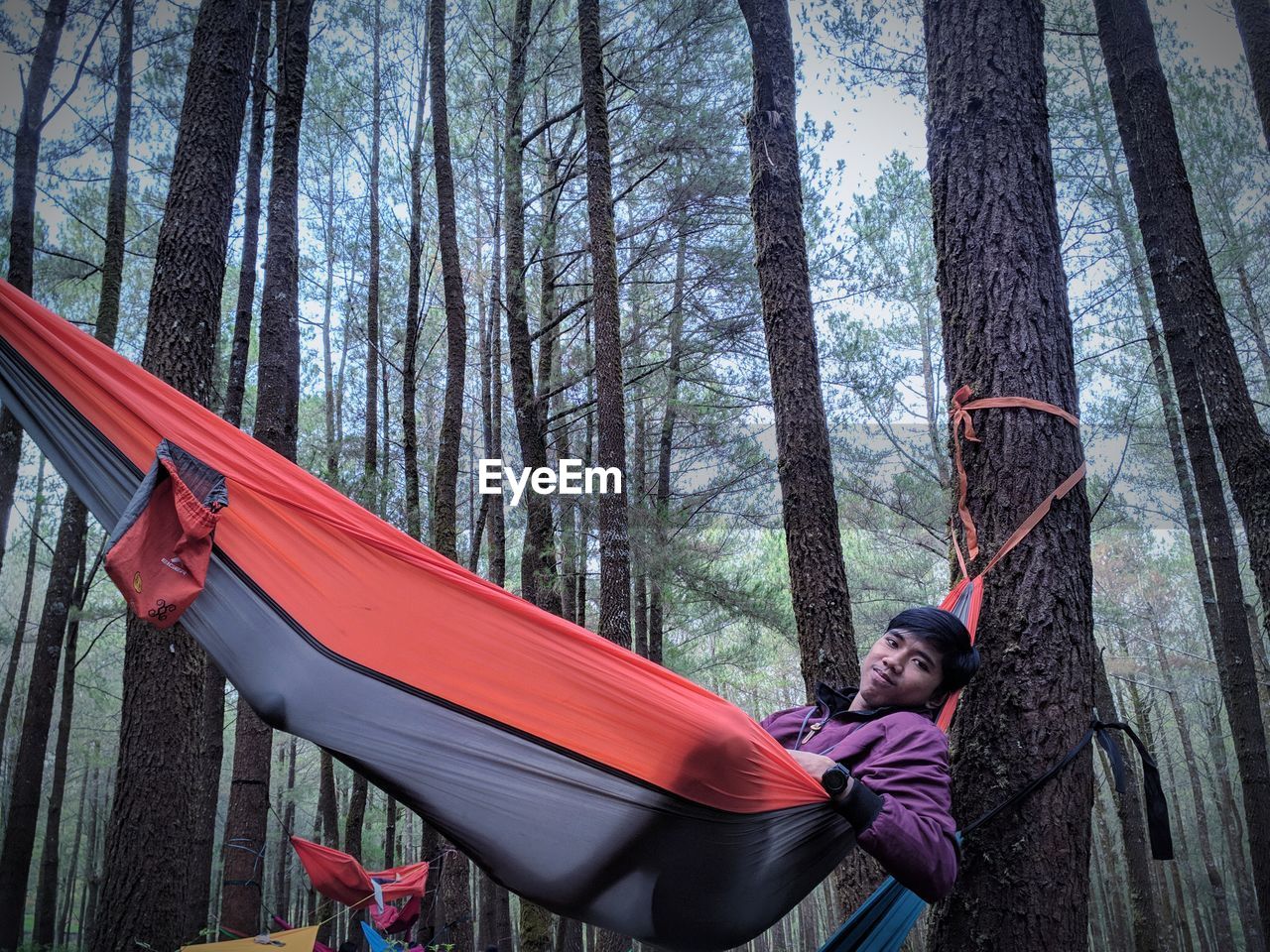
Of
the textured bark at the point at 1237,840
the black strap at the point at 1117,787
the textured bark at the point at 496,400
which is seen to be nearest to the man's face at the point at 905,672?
the black strap at the point at 1117,787

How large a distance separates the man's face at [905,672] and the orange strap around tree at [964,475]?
0.78 feet

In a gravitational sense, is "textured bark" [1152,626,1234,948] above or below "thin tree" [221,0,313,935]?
below

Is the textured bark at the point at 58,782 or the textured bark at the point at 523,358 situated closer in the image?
the textured bark at the point at 523,358

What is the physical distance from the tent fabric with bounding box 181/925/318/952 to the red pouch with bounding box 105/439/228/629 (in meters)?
1.54

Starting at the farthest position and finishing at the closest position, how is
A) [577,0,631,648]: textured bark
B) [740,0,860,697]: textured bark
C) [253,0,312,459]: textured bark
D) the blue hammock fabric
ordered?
[577,0,631,648]: textured bark
[253,0,312,459]: textured bark
[740,0,860,697]: textured bark
the blue hammock fabric

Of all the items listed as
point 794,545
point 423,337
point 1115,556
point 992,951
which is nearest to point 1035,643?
point 992,951

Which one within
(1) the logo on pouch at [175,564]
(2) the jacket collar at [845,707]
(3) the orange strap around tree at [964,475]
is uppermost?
(3) the orange strap around tree at [964,475]

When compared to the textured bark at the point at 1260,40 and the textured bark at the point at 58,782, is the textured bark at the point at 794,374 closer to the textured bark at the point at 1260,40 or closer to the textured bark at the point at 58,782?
the textured bark at the point at 1260,40

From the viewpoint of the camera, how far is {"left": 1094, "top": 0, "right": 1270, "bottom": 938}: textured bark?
3.97 metres

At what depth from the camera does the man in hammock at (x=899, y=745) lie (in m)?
1.34

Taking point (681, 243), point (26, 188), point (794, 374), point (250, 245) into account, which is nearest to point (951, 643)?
point (794, 374)

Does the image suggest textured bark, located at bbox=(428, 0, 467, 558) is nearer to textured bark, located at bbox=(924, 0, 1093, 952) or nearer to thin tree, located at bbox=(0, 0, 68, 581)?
thin tree, located at bbox=(0, 0, 68, 581)

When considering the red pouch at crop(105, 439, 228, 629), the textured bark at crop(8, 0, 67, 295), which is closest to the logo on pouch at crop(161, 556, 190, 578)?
the red pouch at crop(105, 439, 228, 629)

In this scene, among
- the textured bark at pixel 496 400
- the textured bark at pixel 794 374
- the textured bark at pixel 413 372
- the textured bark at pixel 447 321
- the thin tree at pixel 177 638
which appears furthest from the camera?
the textured bark at pixel 496 400
